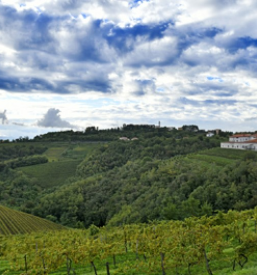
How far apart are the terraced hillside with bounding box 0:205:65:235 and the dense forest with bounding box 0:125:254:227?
46.4 ft

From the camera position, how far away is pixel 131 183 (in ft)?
309

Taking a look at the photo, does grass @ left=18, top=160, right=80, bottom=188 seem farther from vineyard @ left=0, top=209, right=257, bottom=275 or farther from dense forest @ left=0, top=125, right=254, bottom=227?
vineyard @ left=0, top=209, right=257, bottom=275

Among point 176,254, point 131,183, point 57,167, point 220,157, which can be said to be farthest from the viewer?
point 57,167

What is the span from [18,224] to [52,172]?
210ft

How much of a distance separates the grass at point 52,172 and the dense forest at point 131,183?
0.43 meters

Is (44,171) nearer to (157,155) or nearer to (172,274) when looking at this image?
(157,155)

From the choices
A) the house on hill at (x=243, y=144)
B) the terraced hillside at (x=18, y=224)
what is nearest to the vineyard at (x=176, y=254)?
the terraced hillside at (x=18, y=224)

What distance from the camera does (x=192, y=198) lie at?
5881 cm

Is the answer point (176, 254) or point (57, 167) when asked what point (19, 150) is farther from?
point (176, 254)

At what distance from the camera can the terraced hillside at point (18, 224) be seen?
223ft

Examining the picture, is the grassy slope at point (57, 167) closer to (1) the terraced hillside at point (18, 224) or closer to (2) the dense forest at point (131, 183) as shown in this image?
(2) the dense forest at point (131, 183)

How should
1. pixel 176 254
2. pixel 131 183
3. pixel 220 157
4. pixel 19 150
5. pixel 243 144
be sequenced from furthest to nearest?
1. pixel 19 150
2. pixel 243 144
3. pixel 131 183
4. pixel 220 157
5. pixel 176 254

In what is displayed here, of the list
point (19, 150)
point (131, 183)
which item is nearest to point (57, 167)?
point (19, 150)

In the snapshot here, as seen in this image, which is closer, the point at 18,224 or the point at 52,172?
the point at 18,224
